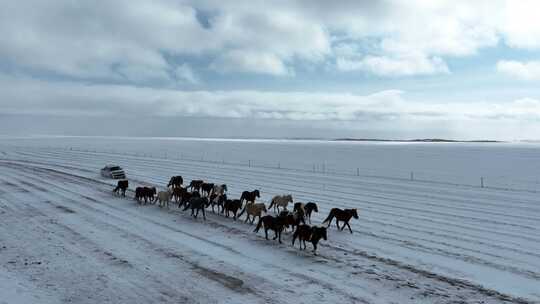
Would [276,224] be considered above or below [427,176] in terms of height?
above

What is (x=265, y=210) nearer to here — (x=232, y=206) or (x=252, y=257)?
(x=232, y=206)

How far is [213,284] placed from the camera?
1033 cm

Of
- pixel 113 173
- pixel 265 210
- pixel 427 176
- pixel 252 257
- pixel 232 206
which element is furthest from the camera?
pixel 427 176

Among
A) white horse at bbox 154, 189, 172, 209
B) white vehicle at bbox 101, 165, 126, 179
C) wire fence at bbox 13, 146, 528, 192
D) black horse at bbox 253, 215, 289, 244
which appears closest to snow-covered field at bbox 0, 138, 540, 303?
black horse at bbox 253, 215, 289, 244

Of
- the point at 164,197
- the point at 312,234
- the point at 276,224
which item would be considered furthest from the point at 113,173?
the point at 312,234

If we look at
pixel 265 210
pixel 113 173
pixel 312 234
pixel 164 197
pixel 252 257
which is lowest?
pixel 252 257

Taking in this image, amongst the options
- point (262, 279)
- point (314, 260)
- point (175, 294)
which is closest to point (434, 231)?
point (314, 260)

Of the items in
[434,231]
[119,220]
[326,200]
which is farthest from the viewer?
[326,200]

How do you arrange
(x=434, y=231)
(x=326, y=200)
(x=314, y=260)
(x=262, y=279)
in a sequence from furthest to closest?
1. (x=326, y=200)
2. (x=434, y=231)
3. (x=314, y=260)
4. (x=262, y=279)

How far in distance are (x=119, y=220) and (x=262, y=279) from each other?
9.79 metres

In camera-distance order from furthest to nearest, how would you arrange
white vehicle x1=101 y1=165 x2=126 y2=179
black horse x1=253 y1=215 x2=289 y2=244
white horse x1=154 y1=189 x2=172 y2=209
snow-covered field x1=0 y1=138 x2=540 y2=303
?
white vehicle x1=101 y1=165 x2=126 y2=179 < white horse x1=154 y1=189 x2=172 y2=209 < black horse x1=253 y1=215 x2=289 y2=244 < snow-covered field x1=0 y1=138 x2=540 y2=303

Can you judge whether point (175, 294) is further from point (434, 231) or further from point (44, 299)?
point (434, 231)

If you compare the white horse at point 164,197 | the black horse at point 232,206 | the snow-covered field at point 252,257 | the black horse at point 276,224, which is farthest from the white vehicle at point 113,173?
the black horse at point 276,224

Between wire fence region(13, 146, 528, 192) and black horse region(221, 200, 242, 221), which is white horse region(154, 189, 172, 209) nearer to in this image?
black horse region(221, 200, 242, 221)
